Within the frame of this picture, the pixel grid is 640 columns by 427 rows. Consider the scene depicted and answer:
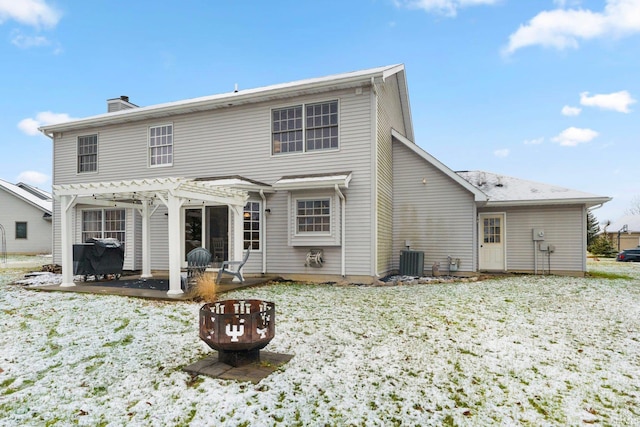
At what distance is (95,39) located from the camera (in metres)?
15.1

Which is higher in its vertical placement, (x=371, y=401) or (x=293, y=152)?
(x=293, y=152)

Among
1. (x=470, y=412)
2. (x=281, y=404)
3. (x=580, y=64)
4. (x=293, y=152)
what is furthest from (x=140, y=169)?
(x=580, y=64)

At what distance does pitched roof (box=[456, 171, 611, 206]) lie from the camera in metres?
11.7

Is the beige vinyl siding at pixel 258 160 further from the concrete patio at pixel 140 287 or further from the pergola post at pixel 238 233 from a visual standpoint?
the concrete patio at pixel 140 287

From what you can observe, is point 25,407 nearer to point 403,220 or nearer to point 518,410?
point 518,410

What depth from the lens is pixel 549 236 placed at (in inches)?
487

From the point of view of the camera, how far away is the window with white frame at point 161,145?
1225cm

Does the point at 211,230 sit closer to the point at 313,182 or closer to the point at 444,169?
the point at 313,182

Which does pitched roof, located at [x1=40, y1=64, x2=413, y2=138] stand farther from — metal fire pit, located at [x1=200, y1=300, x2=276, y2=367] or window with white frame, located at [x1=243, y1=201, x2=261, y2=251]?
metal fire pit, located at [x1=200, y1=300, x2=276, y2=367]

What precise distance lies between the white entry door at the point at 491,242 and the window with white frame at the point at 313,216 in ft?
19.8

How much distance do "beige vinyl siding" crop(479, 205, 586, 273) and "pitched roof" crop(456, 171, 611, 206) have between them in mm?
487

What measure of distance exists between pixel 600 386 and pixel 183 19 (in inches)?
619

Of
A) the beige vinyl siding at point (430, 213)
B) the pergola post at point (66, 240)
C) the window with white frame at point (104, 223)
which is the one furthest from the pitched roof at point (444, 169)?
the window with white frame at point (104, 223)

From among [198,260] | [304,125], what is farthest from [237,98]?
[198,260]
